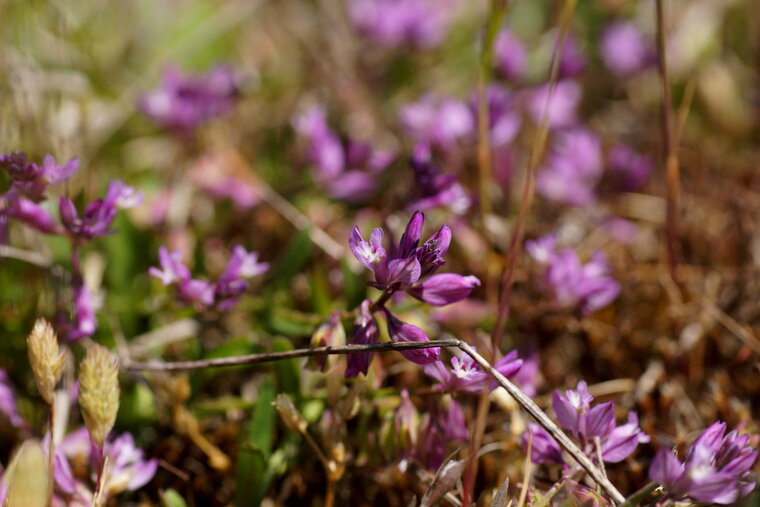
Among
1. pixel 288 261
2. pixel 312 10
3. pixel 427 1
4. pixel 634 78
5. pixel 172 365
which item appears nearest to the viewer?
pixel 172 365

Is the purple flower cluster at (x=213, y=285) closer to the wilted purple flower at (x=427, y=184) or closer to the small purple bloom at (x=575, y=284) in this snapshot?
the wilted purple flower at (x=427, y=184)

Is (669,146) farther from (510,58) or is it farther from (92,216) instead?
(92,216)

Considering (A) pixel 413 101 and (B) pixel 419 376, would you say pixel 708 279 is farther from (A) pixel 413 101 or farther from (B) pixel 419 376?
(A) pixel 413 101

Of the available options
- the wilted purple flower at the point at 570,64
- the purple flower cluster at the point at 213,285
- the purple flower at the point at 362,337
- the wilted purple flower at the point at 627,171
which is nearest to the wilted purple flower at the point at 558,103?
the wilted purple flower at the point at 570,64

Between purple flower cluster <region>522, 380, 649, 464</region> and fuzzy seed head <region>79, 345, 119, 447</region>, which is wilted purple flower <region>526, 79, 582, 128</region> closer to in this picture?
purple flower cluster <region>522, 380, 649, 464</region>

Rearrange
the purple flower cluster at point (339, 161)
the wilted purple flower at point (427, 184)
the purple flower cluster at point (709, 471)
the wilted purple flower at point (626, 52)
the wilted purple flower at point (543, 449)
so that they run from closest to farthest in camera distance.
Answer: the purple flower cluster at point (709, 471) < the wilted purple flower at point (543, 449) < the wilted purple flower at point (427, 184) < the purple flower cluster at point (339, 161) < the wilted purple flower at point (626, 52)

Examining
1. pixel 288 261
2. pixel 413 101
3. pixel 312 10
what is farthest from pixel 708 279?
pixel 312 10

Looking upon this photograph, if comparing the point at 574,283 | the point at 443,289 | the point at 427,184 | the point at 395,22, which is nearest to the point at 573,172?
the point at 574,283
